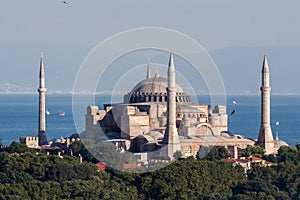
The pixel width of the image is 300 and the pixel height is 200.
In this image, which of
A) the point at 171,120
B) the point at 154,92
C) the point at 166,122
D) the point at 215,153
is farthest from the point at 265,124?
the point at 171,120

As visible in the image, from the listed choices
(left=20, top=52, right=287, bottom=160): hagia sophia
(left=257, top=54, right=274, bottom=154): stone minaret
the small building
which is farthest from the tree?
the small building

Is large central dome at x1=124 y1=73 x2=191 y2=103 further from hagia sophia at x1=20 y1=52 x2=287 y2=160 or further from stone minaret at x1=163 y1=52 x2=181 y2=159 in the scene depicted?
stone minaret at x1=163 y1=52 x2=181 y2=159

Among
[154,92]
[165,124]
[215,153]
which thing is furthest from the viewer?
[154,92]

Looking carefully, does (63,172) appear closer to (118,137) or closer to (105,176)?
(105,176)

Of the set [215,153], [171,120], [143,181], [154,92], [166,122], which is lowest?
[143,181]

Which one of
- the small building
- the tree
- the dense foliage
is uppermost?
the small building

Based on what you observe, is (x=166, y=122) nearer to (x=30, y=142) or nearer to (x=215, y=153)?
(x=215, y=153)
